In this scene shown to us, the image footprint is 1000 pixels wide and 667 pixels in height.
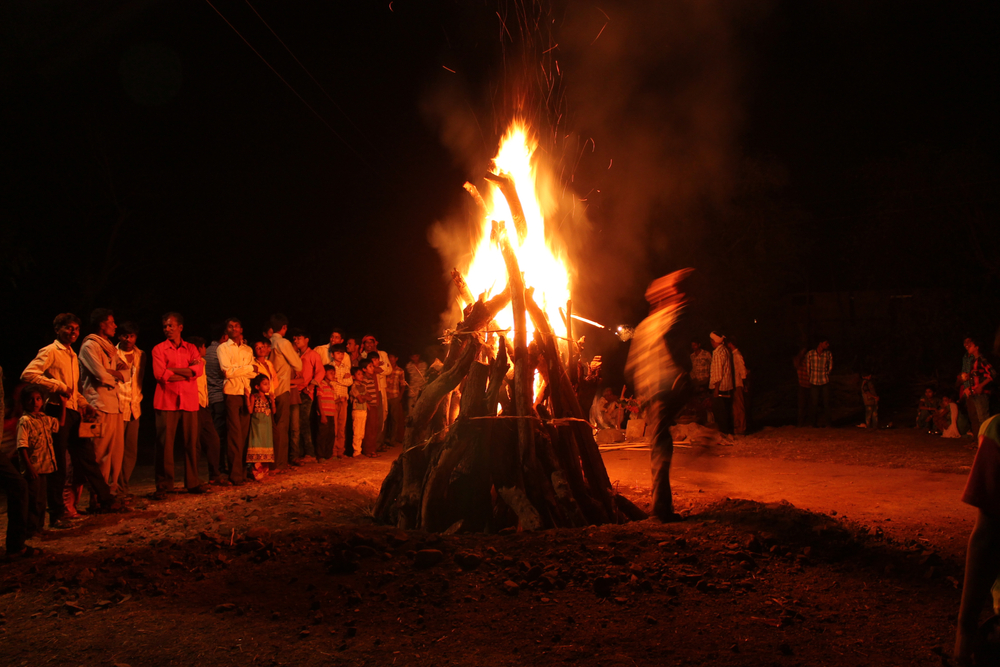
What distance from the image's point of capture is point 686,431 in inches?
476

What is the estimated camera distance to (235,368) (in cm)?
861

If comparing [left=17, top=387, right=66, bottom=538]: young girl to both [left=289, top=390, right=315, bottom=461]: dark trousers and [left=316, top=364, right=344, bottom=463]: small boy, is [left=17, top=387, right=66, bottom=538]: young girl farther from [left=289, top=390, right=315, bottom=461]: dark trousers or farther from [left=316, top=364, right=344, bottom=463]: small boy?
[left=316, top=364, right=344, bottom=463]: small boy

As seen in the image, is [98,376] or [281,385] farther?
[281,385]

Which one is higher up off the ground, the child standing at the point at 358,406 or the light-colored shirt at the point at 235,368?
the light-colored shirt at the point at 235,368

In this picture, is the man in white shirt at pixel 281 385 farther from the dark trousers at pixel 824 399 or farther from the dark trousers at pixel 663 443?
the dark trousers at pixel 824 399

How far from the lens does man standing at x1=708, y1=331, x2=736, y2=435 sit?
42.0ft

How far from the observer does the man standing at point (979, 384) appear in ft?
34.0

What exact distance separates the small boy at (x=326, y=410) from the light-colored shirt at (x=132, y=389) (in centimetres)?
302

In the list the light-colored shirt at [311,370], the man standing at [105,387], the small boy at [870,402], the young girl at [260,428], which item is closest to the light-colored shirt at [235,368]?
the young girl at [260,428]

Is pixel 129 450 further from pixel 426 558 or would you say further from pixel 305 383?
pixel 426 558

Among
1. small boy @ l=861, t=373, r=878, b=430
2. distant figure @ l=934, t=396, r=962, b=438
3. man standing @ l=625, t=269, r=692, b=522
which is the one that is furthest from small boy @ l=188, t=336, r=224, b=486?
small boy @ l=861, t=373, r=878, b=430

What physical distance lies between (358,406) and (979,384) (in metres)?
9.95

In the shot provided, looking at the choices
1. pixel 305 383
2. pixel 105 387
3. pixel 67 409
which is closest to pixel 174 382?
pixel 105 387

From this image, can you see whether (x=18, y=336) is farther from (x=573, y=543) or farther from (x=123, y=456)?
(x=573, y=543)
